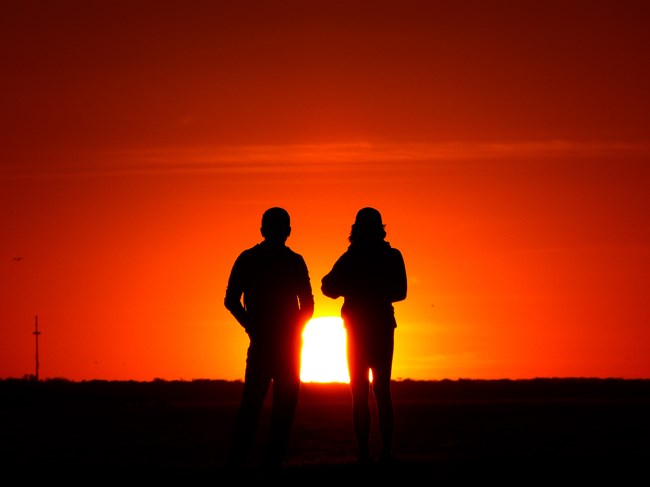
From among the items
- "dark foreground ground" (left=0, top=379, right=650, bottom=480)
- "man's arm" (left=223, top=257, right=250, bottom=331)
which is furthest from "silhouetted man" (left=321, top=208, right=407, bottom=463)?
"man's arm" (left=223, top=257, right=250, bottom=331)

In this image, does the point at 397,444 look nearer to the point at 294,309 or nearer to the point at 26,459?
the point at 26,459

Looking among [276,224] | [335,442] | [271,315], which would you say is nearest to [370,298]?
[271,315]

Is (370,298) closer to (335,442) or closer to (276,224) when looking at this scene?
(276,224)

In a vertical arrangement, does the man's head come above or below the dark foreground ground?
above

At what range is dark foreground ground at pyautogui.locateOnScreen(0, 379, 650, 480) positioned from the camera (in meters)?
11.7

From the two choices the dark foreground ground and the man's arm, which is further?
the man's arm

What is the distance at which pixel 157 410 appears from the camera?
30.9 m

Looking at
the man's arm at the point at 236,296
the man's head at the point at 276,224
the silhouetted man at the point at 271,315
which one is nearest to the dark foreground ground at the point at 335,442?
the silhouetted man at the point at 271,315

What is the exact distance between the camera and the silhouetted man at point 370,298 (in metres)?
13.4

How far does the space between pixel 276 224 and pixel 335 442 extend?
11.9 metres

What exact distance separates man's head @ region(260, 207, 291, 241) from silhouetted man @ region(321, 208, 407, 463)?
1280 mm

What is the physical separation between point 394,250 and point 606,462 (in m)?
3.11

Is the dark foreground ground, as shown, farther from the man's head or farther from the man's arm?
the man's head

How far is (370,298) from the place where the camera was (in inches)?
531
